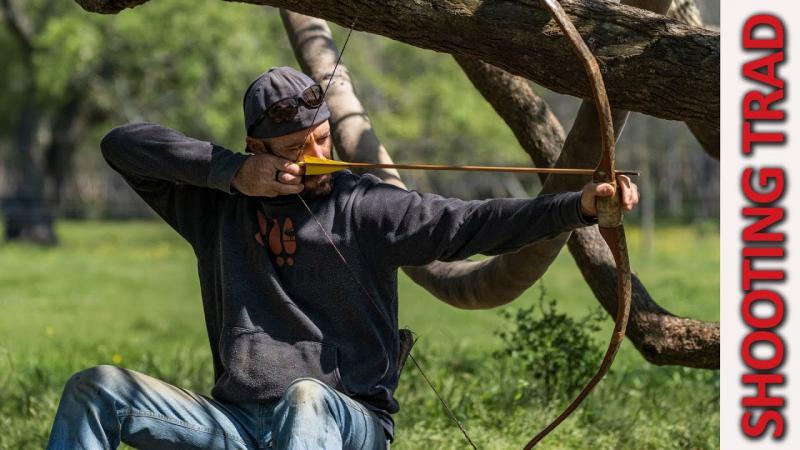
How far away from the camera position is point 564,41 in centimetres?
395

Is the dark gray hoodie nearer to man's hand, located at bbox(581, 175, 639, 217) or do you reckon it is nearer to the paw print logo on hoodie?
the paw print logo on hoodie

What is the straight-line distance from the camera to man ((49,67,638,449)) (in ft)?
11.6

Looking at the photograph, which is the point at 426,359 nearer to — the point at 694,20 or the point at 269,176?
the point at 694,20

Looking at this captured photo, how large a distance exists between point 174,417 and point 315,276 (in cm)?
54

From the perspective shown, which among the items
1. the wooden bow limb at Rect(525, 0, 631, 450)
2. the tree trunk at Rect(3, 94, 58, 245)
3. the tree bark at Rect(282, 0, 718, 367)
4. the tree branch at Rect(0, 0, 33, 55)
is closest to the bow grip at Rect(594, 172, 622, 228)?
the wooden bow limb at Rect(525, 0, 631, 450)

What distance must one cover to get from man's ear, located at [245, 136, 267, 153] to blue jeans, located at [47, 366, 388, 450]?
0.70 meters

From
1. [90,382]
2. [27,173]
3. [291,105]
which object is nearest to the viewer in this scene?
[90,382]

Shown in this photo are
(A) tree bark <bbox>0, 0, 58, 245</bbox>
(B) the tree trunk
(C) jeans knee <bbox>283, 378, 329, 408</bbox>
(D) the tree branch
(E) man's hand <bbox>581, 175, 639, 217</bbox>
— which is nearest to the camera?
(E) man's hand <bbox>581, 175, 639, 217</bbox>

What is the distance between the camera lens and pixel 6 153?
6134cm

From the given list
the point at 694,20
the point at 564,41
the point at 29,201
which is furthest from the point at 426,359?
the point at 29,201

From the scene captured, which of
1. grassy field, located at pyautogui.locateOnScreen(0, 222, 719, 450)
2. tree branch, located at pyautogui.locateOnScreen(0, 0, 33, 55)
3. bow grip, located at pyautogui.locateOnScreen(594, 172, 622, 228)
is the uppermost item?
bow grip, located at pyautogui.locateOnScreen(594, 172, 622, 228)

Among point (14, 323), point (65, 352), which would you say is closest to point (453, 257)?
point (65, 352)

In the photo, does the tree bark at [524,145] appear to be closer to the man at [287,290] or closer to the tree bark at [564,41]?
the tree bark at [564,41]

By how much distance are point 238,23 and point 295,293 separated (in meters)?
22.9
